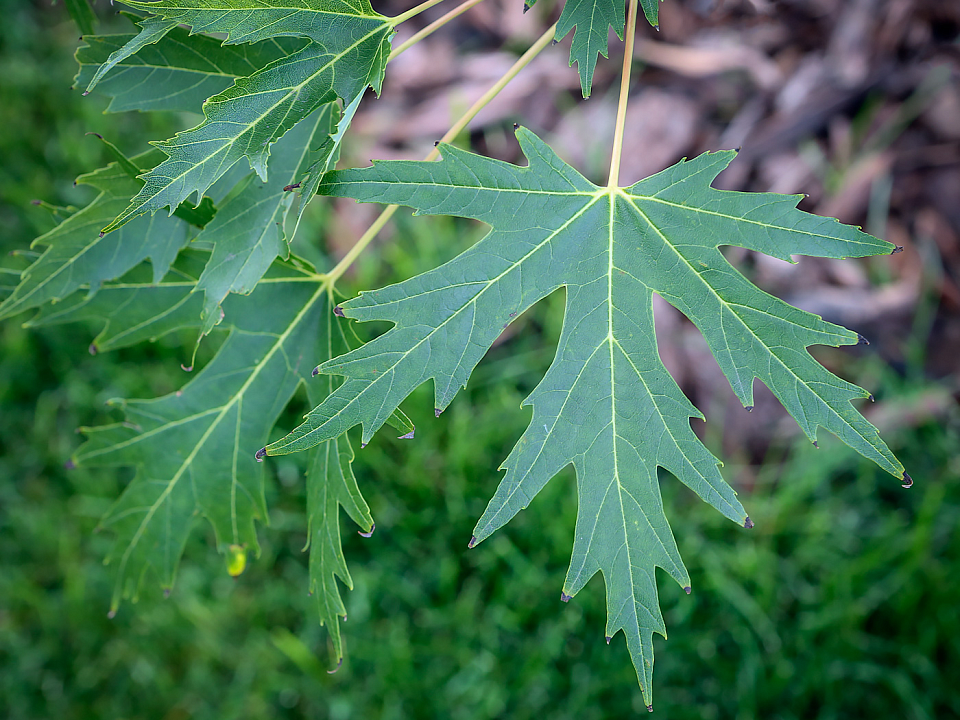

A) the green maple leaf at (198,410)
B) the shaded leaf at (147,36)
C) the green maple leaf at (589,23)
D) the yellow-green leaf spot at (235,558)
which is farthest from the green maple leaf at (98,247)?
the green maple leaf at (589,23)

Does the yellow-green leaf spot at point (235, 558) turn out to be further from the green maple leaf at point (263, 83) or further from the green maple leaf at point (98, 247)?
the green maple leaf at point (263, 83)

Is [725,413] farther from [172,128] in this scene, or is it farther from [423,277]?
[172,128]

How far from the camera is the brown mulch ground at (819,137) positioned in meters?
1.89

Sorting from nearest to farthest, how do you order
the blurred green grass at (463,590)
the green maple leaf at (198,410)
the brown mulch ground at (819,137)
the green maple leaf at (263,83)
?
the green maple leaf at (263,83) → the green maple leaf at (198,410) → the blurred green grass at (463,590) → the brown mulch ground at (819,137)

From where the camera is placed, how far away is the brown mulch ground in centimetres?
189

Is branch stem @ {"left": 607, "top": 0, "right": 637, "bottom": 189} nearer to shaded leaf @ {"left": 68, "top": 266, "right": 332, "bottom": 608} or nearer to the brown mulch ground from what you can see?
shaded leaf @ {"left": 68, "top": 266, "right": 332, "bottom": 608}

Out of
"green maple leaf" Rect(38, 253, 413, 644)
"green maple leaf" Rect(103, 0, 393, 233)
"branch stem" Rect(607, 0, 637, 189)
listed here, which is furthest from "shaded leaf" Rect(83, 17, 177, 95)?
"branch stem" Rect(607, 0, 637, 189)

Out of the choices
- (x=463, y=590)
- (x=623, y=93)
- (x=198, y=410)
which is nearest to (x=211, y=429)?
(x=198, y=410)

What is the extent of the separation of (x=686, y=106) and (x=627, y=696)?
1.62m

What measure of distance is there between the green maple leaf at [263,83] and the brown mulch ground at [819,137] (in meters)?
1.40

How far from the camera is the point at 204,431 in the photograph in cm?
93

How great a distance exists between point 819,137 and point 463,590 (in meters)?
1.65

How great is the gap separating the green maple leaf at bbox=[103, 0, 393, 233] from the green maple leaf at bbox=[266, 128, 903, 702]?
8 cm

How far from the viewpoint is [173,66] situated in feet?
2.76
